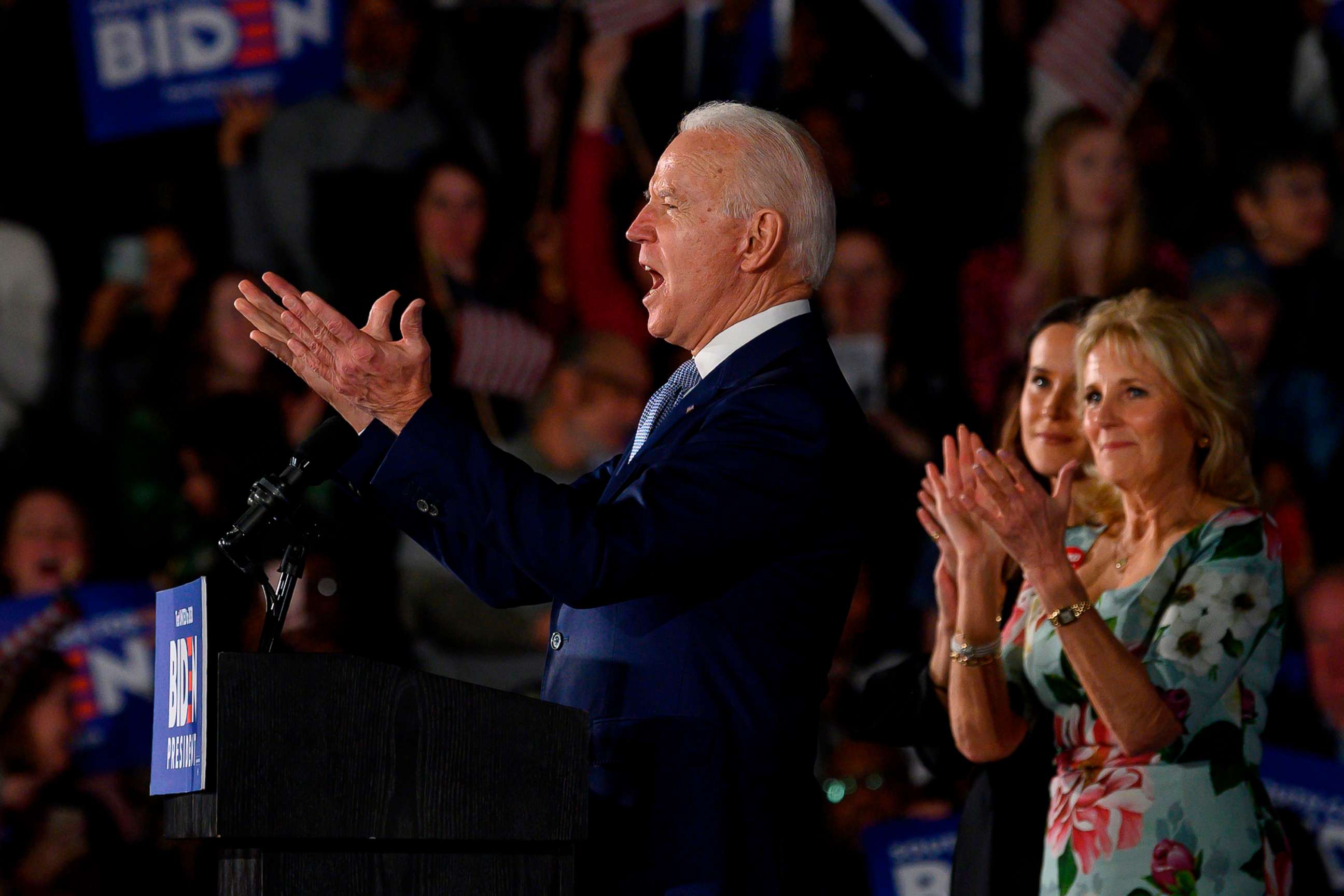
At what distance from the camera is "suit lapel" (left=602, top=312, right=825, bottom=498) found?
2.06 metres

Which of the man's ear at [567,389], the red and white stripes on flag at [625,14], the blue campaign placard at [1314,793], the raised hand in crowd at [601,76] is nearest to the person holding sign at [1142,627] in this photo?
the blue campaign placard at [1314,793]

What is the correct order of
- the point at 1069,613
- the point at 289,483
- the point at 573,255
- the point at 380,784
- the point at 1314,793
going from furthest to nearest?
1. the point at 573,255
2. the point at 1314,793
3. the point at 1069,613
4. the point at 289,483
5. the point at 380,784

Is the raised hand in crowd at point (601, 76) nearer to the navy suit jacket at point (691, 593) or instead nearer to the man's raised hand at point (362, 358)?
the navy suit jacket at point (691, 593)

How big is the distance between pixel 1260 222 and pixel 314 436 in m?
5.46

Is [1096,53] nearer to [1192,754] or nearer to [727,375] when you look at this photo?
[1192,754]

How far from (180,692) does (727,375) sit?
2.70 feet

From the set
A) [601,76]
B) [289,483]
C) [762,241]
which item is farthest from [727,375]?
[601,76]

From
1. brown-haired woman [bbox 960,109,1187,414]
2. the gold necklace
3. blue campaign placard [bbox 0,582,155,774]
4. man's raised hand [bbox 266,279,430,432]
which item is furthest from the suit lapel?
brown-haired woman [bbox 960,109,1187,414]

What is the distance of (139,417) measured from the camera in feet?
19.4

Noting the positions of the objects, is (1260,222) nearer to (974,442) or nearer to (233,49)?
(233,49)

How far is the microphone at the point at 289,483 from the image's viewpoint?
5.51 ft

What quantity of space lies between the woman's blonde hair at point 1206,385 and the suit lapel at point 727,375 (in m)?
0.73

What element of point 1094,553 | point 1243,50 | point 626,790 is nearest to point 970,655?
point 1094,553

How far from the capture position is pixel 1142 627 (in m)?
2.51
